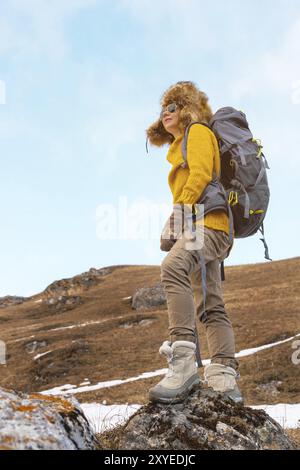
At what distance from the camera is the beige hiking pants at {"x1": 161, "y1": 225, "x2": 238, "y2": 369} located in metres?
5.01

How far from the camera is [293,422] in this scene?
48.7ft

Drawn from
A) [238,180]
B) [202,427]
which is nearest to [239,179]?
[238,180]

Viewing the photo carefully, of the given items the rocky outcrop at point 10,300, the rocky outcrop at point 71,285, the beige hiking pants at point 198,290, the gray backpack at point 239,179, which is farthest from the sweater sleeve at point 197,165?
the rocky outcrop at point 10,300

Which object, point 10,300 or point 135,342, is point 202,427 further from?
point 10,300

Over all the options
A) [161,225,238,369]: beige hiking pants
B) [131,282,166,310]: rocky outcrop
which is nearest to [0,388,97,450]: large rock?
[161,225,238,369]: beige hiking pants

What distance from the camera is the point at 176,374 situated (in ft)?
16.0

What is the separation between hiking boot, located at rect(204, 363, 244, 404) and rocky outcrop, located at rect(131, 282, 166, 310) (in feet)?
120

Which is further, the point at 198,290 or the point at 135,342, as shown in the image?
the point at 135,342

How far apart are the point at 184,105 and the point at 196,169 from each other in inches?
42.6
